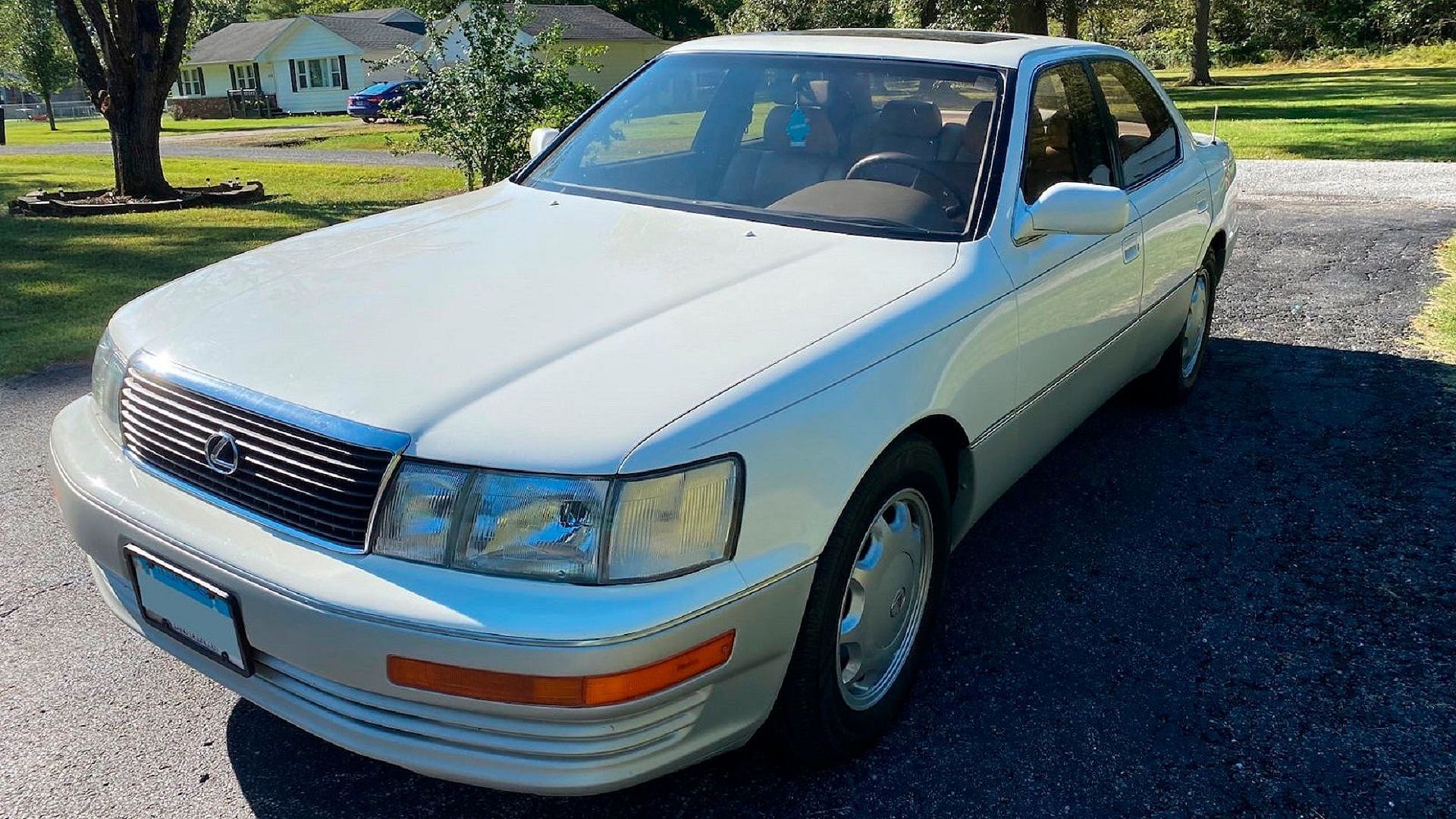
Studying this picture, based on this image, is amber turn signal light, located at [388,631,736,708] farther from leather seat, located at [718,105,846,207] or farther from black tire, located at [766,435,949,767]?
leather seat, located at [718,105,846,207]

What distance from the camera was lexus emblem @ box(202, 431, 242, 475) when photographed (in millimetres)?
2217

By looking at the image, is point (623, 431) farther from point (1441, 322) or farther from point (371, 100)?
point (371, 100)

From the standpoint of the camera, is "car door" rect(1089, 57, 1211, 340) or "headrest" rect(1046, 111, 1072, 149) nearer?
"headrest" rect(1046, 111, 1072, 149)

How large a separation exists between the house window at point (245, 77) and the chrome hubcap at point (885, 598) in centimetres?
5897

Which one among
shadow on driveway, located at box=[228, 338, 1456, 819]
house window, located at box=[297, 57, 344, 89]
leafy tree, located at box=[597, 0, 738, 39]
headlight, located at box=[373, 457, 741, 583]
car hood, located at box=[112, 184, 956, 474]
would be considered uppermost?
leafy tree, located at box=[597, 0, 738, 39]

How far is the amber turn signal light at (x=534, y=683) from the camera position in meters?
1.92

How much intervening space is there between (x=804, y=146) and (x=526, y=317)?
4.57 ft

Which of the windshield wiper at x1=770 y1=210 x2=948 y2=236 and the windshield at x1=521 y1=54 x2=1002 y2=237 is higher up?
the windshield at x1=521 y1=54 x2=1002 y2=237

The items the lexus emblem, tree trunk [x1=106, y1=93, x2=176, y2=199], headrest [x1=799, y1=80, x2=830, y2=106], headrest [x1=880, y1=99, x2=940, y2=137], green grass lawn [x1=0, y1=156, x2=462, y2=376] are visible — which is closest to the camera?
the lexus emblem

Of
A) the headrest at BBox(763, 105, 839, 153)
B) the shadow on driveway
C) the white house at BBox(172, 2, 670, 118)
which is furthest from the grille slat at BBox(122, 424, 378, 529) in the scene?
the white house at BBox(172, 2, 670, 118)

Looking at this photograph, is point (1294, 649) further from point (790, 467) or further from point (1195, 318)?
point (1195, 318)

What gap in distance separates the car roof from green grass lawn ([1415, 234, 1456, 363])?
311 centimetres

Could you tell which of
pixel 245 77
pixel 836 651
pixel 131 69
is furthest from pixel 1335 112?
pixel 245 77

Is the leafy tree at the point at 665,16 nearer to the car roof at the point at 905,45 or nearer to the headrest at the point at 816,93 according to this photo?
the car roof at the point at 905,45
